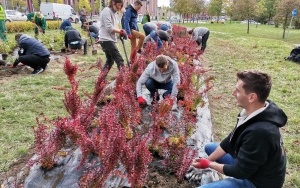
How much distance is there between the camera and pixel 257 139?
1.92 metres

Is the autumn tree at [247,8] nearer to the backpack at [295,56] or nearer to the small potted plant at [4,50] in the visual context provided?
the backpack at [295,56]

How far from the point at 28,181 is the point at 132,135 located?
117 centimetres

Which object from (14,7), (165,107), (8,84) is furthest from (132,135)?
(14,7)

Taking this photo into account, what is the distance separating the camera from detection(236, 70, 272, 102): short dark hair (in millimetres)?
1989

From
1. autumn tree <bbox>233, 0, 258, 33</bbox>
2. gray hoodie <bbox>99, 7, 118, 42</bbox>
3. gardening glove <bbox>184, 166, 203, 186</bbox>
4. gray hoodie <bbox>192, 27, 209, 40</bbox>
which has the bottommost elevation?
gardening glove <bbox>184, 166, 203, 186</bbox>

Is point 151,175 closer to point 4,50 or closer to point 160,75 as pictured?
point 160,75

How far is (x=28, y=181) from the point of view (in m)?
2.55

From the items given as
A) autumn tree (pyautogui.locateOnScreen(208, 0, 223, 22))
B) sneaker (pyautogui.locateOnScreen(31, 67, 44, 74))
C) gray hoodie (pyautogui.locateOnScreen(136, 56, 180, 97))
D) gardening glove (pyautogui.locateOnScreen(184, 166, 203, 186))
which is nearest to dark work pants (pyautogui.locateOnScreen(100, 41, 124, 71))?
gray hoodie (pyautogui.locateOnScreen(136, 56, 180, 97))

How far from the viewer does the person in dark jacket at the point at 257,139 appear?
1928mm

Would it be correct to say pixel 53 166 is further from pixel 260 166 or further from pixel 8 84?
pixel 8 84

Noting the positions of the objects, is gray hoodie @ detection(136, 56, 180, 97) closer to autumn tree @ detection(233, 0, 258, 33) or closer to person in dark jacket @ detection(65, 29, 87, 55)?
person in dark jacket @ detection(65, 29, 87, 55)

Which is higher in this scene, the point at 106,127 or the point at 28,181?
the point at 106,127

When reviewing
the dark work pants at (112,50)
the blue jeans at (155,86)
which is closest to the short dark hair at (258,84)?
the blue jeans at (155,86)

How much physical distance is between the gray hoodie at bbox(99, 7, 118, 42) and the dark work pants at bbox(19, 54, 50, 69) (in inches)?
83.8
